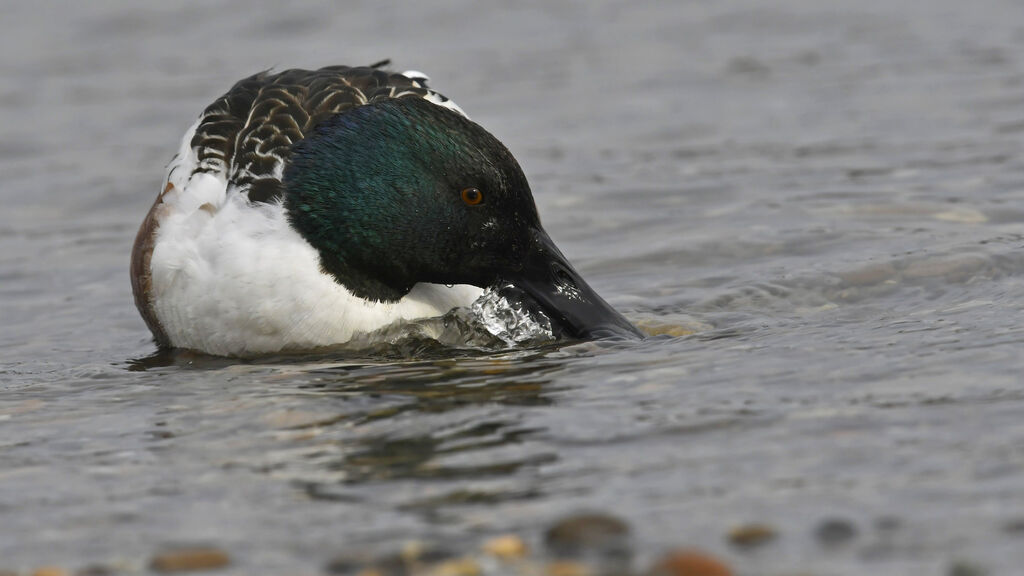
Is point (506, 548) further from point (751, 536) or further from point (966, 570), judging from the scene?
point (966, 570)

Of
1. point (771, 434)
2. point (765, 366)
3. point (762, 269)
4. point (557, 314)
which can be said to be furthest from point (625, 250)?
point (771, 434)

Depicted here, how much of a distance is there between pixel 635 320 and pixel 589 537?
8.96ft

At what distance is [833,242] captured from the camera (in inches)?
270

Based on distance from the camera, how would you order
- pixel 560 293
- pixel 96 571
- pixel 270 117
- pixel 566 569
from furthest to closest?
pixel 270 117 < pixel 560 293 < pixel 96 571 < pixel 566 569

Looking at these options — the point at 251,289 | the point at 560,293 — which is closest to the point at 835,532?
the point at 560,293

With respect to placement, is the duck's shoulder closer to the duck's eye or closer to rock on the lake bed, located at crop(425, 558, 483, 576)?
the duck's eye

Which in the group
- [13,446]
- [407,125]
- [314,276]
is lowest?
[13,446]

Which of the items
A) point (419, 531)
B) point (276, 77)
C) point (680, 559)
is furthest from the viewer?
point (276, 77)

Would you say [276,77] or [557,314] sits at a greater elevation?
[276,77]

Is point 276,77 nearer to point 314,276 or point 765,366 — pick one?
point 314,276

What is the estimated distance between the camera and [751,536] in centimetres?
311

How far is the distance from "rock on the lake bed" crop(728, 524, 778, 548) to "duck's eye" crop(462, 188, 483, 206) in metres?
2.30

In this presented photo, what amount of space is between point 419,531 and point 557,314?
2.13 m

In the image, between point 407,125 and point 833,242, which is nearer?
point 407,125
